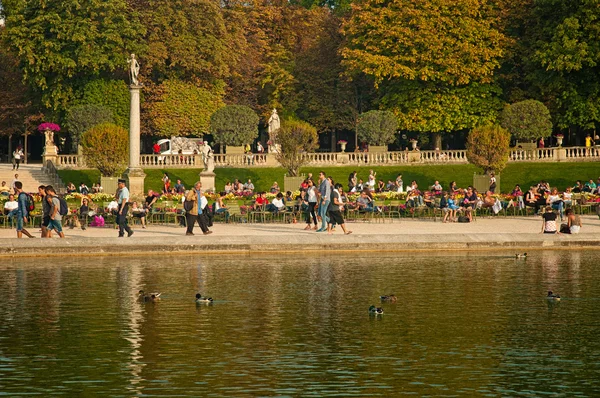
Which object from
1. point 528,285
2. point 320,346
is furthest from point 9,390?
point 528,285

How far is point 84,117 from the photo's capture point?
63094 millimetres

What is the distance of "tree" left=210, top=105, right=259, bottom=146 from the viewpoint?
207ft

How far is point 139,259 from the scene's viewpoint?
2794cm

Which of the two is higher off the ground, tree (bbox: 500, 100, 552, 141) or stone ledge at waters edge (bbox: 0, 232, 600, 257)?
tree (bbox: 500, 100, 552, 141)

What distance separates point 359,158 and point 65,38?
54.0 feet

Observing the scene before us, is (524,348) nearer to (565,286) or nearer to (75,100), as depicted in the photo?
(565,286)

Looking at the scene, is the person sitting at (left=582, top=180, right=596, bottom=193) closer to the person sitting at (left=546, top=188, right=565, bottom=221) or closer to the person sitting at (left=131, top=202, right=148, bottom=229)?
the person sitting at (left=546, top=188, right=565, bottom=221)

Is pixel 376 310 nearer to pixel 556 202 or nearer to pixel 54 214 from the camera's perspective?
pixel 54 214

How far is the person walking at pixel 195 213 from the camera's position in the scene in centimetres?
3134

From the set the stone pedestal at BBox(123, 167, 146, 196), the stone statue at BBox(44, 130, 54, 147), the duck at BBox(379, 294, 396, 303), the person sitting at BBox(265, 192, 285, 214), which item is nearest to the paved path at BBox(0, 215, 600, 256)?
the person sitting at BBox(265, 192, 285, 214)

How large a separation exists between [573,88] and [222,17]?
821 inches

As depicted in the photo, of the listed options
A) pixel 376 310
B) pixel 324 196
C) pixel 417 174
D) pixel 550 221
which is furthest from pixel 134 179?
pixel 376 310

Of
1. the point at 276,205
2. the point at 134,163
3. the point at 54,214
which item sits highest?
the point at 134,163

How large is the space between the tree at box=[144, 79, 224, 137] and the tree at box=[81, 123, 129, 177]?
16.7m
